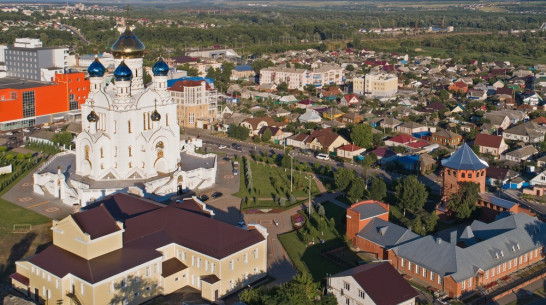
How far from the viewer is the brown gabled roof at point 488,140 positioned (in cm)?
3375

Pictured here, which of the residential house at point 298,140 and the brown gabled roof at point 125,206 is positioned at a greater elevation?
the brown gabled roof at point 125,206

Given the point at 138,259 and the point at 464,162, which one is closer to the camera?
the point at 138,259

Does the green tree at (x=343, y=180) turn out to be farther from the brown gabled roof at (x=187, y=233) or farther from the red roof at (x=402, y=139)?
the red roof at (x=402, y=139)

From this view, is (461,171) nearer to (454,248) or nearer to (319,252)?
(454,248)

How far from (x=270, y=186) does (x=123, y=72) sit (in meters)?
7.74

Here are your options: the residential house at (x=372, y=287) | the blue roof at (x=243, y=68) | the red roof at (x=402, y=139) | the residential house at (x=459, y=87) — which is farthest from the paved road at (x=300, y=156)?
the residential house at (x=459, y=87)

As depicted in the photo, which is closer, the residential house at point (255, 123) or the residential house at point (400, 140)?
the residential house at point (400, 140)

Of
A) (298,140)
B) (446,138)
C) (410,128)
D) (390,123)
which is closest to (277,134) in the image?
(298,140)

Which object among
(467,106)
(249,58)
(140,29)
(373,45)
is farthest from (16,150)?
(373,45)

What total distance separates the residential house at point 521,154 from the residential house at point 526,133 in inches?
125

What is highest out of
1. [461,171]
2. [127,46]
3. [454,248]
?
[127,46]

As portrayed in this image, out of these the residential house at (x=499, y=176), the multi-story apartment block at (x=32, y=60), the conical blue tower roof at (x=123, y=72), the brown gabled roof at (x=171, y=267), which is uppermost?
the conical blue tower roof at (x=123, y=72)

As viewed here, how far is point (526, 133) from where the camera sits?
1423 inches

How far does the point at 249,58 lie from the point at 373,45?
910 inches
